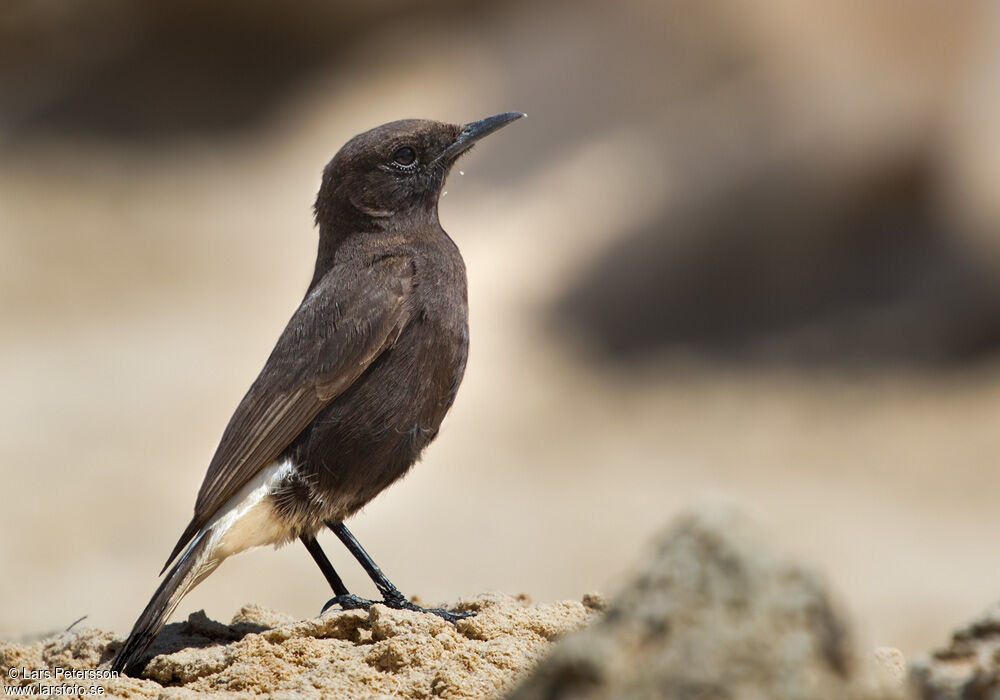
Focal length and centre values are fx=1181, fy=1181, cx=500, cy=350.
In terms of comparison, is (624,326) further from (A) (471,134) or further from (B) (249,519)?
(B) (249,519)

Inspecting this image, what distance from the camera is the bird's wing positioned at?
5348 millimetres

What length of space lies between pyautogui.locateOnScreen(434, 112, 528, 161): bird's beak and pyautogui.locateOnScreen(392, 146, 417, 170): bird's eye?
0.12m

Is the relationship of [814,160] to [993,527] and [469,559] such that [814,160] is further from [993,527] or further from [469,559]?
[469,559]

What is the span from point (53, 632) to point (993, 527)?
11083 mm

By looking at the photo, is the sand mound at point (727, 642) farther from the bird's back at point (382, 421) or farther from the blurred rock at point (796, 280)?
the blurred rock at point (796, 280)

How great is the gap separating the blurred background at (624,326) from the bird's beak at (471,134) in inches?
259

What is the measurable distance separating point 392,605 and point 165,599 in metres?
1.02

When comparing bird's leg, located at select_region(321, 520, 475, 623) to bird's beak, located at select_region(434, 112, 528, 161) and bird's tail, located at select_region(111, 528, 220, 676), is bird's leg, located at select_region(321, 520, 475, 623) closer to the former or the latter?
bird's tail, located at select_region(111, 528, 220, 676)

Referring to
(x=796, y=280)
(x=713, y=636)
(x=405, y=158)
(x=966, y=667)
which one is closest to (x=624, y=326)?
(x=796, y=280)

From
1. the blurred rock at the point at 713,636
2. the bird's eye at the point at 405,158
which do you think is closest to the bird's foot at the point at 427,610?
the bird's eye at the point at 405,158

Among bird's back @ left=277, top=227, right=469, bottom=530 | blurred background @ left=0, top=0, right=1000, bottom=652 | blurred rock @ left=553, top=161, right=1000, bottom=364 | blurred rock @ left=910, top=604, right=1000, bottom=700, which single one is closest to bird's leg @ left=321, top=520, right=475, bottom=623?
bird's back @ left=277, top=227, right=469, bottom=530

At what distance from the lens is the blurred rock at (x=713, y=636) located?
2.08 metres

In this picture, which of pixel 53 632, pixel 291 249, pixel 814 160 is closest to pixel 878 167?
pixel 814 160

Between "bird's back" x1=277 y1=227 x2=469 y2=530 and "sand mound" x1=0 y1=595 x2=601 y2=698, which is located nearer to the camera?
"sand mound" x1=0 y1=595 x2=601 y2=698
